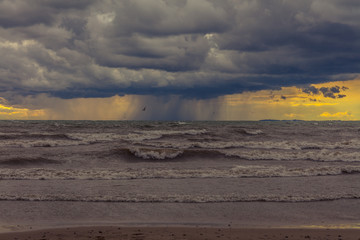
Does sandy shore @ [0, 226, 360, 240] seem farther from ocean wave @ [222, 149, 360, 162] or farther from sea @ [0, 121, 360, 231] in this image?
ocean wave @ [222, 149, 360, 162]

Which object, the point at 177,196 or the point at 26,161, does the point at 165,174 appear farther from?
the point at 26,161

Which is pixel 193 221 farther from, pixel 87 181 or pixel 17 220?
pixel 87 181

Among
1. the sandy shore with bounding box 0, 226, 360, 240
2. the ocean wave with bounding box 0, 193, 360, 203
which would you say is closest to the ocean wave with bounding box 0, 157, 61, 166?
the ocean wave with bounding box 0, 193, 360, 203

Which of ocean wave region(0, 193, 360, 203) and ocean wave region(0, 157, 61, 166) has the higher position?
ocean wave region(0, 157, 61, 166)

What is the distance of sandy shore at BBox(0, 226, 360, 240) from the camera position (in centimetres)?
873

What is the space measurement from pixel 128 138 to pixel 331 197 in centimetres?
3148

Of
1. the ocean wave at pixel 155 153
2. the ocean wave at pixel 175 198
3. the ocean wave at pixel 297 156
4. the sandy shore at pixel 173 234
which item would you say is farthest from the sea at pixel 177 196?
the ocean wave at pixel 155 153

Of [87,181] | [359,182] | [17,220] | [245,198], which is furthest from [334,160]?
[17,220]

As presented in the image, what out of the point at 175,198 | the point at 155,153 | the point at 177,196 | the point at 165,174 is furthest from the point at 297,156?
the point at 175,198

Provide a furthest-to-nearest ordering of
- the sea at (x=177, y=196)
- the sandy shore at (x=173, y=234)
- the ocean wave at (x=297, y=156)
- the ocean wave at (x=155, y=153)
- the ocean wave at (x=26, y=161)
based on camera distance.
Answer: the ocean wave at (x=155, y=153)
the ocean wave at (x=297, y=156)
the ocean wave at (x=26, y=161)
the sea at (x=177, y=196)
the sandy shore at (x=173, y=234)

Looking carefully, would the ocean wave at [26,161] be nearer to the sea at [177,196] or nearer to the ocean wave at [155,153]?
the sea at [177,196]

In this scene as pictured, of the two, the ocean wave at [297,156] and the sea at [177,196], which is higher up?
the ocean wave at [297,156]

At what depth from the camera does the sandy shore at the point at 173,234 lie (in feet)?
28.7

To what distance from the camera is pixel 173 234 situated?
902 cm
